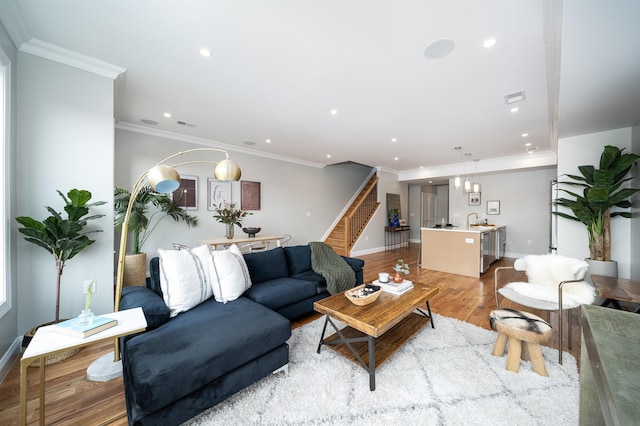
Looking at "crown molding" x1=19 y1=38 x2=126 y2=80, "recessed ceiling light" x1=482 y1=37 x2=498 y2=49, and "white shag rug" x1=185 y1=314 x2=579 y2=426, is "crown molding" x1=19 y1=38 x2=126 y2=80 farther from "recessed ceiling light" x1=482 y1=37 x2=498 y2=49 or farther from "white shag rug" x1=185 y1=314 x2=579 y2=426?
"recessed ceiling light" x1=482 y1=37 x2=498 y2=49

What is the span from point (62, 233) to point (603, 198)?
18.5 ft

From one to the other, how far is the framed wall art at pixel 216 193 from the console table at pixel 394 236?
493cm

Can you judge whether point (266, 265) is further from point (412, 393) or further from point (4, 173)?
point (4, 173)

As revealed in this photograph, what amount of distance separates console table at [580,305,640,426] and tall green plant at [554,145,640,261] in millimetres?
3573

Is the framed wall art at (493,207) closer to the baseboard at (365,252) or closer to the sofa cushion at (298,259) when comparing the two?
the baseboard at (365,252)

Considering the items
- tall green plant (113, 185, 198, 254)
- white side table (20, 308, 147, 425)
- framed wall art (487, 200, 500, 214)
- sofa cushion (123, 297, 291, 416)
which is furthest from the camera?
framed wall art (487, 200, 500, 214)

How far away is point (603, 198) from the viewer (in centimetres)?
286

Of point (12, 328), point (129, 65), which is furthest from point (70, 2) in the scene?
point (12, 328)

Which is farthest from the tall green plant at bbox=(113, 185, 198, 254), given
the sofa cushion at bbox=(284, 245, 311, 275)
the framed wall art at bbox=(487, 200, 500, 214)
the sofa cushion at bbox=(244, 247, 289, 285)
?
the framed wall art at bbox=(487, 200, 500, 214)

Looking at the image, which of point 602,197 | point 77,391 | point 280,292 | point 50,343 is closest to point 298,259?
point 280,292

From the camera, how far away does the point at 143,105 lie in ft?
10.8

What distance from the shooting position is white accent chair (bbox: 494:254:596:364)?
2104 mm

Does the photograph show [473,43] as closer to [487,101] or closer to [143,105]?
[487,101]

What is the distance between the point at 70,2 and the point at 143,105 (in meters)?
1.68
